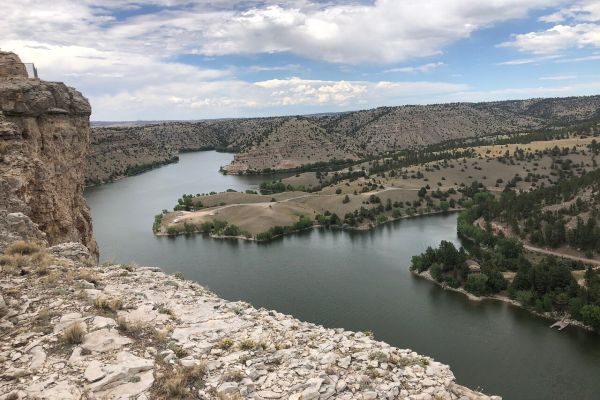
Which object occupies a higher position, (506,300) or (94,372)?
(94,372)

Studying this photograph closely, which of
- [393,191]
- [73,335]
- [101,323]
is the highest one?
[73,335]

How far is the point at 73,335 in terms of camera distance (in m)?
7.77

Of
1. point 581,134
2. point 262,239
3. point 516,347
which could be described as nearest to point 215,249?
point 262,239

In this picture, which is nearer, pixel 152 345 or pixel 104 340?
pixel 104 340

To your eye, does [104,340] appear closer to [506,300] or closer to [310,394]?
[310,394]

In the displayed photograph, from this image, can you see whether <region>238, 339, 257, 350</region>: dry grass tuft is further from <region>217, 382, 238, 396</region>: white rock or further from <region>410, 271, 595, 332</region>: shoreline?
<region>410, 271, 595, 332</region>: shoreline

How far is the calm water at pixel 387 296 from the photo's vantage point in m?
28.5

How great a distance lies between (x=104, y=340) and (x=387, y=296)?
118 feet

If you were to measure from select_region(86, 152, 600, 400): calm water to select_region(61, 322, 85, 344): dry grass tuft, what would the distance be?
21.8 ft

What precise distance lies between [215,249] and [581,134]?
104243 millimetres

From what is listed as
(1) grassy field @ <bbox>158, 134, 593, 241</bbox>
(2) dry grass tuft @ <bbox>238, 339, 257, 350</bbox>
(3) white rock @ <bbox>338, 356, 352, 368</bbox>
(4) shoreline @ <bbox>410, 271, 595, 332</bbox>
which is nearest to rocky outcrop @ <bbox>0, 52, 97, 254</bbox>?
(2) dry grass tuft @ <bbox>238, 339, 257, 350</bbox>

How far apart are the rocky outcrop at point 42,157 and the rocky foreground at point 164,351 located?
118 inches

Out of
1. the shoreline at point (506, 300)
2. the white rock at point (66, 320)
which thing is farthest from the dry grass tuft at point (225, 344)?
the shoreline at point (506, 300)

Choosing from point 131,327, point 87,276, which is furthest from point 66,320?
point 87,276
